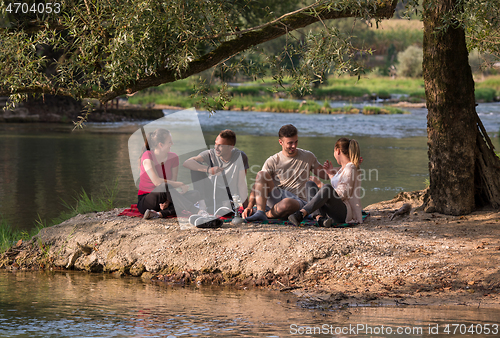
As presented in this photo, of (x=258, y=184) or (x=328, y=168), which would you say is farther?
(x=328, y=168)

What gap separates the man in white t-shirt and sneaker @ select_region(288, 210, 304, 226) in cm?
25

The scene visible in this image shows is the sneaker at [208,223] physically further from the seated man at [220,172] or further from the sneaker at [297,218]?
the sneaker at [297,218]

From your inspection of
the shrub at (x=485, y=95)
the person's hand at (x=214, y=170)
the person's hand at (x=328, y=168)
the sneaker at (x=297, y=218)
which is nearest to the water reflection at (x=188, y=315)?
A: the sneaker at (x=297, y=218)

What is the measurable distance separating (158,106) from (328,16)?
37.9 m

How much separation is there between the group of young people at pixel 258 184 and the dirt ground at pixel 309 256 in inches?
11.3

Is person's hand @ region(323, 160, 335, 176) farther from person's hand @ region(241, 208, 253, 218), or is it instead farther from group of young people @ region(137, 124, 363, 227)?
person's hand @ region(241, 208, 253, 218)

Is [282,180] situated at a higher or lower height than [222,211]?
higher

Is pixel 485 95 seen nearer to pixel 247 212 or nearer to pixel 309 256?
pixel 247 212

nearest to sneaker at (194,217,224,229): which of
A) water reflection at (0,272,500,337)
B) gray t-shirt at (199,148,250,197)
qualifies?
gray t-shirt at (199,148,250,197)

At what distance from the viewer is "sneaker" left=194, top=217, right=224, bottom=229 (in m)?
7.25

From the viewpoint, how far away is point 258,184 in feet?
24.5

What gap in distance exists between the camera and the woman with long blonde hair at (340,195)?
7207 millimetres

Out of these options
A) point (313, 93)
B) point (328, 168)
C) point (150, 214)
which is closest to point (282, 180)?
point (328, 168)

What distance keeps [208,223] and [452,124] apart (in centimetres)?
349
